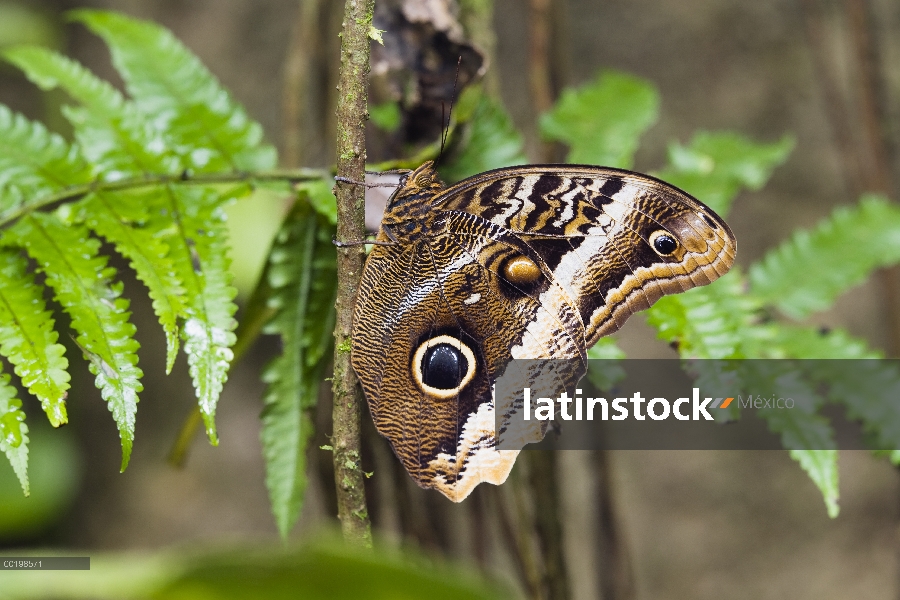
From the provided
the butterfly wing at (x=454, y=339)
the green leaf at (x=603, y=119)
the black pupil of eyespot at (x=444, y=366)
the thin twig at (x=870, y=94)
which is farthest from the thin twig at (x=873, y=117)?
the black pupil of eyespot at (x=444, y=366)

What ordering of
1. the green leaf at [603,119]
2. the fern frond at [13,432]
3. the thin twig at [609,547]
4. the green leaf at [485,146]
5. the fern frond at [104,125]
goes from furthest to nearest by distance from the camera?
the thin twig at [609,547] → the green leaf at [603,119] → the green leaf at [485,146] → the fern frond at [104,125] → the fern frond at [13,432]

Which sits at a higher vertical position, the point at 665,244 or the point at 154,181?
the point at 154,181

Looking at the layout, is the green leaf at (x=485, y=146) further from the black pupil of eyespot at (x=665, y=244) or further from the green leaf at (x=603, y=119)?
the black pupil of eyespot at (x=665, y=244)

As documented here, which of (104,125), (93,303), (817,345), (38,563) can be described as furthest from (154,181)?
(817,345)

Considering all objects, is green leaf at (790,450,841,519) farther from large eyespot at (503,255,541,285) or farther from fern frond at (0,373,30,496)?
fern frond at (0,373,30,496)

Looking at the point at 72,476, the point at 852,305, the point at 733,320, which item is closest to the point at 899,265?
the point at 852,305

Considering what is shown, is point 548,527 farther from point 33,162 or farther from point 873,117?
point 873,117
